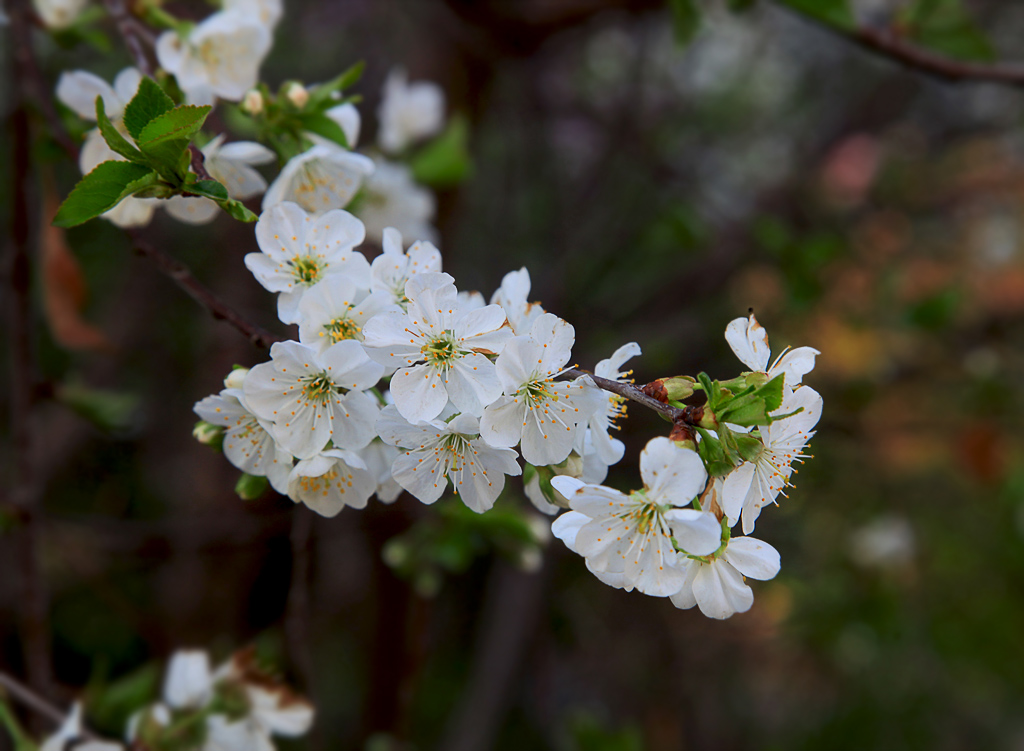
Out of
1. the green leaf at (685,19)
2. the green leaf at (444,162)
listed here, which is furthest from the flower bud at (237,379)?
the green leaf at (685,19)

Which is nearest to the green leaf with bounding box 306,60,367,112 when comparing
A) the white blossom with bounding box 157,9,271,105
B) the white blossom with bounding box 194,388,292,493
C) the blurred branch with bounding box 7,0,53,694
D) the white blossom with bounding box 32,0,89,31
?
the white blossom with bounding box 157,9,271,105

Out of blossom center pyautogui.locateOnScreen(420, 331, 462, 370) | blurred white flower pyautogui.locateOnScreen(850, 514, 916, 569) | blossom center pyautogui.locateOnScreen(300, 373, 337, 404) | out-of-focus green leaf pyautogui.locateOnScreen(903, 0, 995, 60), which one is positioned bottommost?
blurred white flower pyautogui.locateOnScreen(850, 514, 916, 569)

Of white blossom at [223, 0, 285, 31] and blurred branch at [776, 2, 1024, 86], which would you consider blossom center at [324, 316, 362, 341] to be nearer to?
white blossom at [223, 0, 285, 31]

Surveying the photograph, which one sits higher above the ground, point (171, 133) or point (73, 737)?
point (171, 133)

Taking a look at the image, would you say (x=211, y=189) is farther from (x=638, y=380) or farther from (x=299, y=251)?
(x=638, y=380)

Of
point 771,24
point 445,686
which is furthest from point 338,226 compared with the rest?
point 771,24

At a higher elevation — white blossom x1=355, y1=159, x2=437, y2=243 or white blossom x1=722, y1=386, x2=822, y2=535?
white blossom x1=722, y1=386, x2=822, y2=535

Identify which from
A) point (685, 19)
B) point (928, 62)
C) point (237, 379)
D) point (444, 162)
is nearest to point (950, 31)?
point (928, 62)
